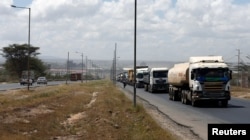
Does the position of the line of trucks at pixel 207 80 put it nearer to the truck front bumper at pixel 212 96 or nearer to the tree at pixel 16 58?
the truck front bumper at pixel 212 96

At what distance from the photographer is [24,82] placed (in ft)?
330

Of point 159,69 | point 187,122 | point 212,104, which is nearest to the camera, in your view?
point 187,122

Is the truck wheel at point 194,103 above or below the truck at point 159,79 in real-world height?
below

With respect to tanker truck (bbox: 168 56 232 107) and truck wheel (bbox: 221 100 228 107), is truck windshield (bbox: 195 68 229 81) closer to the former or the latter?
tanker truck (bbox: 168 56 232 107)

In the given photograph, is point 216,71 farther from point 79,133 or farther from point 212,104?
point 79,133

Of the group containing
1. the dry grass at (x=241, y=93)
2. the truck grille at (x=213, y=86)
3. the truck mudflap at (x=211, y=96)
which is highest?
the truck grille at (x=213, y=86)

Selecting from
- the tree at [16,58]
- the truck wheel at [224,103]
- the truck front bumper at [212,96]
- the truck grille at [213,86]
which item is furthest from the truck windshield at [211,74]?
the tree at [16,58]

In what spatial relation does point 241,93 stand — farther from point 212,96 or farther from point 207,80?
point 207,80

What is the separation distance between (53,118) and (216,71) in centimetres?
1437

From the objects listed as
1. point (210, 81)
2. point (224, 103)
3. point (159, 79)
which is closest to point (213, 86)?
point (210, 81)

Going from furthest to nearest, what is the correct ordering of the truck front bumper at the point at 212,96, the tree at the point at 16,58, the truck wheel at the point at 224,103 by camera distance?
the tree at the point at 16,58, the truck wheel at the point at 224,103, the truck front bumper at the point at 212,96

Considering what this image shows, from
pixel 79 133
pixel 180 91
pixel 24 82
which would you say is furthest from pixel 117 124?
pixel 24 82

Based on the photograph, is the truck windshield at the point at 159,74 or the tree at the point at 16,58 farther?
the tree at the point at 16,58

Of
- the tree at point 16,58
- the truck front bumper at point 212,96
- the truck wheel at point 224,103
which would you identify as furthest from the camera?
the tree at point 16,58
